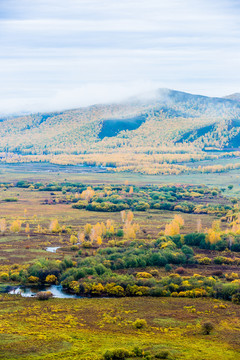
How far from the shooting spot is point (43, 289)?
88438 mm

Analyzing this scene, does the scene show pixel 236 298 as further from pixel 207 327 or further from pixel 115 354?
pixel 115 354

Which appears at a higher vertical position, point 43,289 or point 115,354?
point 115,354

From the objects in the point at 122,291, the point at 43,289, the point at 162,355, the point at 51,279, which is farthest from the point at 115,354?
the point at 51,279

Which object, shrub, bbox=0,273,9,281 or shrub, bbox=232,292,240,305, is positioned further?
shrub, bbox=0,273,9,281

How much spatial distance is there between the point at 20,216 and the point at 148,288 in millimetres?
87334

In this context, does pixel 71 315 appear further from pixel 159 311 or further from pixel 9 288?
pixel 9 288

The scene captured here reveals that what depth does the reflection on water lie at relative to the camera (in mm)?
84713

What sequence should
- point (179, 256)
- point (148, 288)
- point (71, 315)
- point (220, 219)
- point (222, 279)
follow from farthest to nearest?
point (220, 219) → point (179, 256) → point (222, 279) → point (148, 288) → point (71, 315)

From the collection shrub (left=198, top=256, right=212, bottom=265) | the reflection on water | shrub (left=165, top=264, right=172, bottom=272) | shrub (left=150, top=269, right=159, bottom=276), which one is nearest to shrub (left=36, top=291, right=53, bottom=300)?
the reflection on water

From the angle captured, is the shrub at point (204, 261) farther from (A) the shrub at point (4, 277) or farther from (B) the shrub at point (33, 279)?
(A) the shrub at point (4, 277)

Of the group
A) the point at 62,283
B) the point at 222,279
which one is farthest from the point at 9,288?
the point at 222,279

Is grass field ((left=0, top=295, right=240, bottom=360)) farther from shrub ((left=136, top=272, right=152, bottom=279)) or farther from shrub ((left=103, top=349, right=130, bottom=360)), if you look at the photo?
shrub ((left=136, top=272, right=152, bottom=279))

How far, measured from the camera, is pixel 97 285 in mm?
86250

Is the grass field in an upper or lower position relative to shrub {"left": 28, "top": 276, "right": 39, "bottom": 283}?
lower
